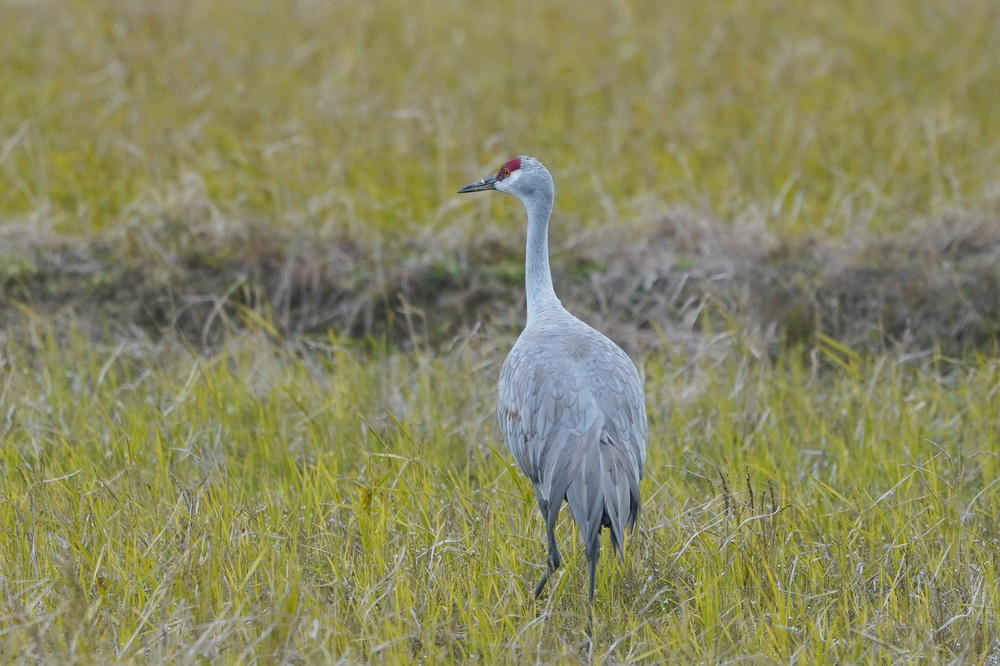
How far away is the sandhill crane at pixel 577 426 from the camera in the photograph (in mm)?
3580

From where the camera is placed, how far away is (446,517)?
4.02 meters

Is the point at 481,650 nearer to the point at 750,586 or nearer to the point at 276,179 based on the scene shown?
the point at 750,586

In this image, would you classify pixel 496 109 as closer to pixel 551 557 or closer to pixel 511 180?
pixel 511 180

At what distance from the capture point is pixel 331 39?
1021cm

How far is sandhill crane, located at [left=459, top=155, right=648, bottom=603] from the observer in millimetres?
3580

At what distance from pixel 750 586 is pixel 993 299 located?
282 centimetres

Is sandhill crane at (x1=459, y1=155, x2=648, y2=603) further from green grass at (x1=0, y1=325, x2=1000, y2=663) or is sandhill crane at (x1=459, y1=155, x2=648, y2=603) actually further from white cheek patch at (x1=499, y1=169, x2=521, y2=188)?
white cheek patch at (x1=499, y1=169, x2=521, y2=188)

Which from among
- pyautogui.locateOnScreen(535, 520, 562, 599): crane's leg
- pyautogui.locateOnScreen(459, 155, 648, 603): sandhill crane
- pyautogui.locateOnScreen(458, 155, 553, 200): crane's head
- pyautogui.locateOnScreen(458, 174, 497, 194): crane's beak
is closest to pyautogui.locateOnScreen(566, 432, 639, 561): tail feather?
pyautogui.locateOnScreen(459, 155, 648, 603): sandhill crane

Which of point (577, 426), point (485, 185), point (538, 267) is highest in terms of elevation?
point (485, 185)

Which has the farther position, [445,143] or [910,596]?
[445,143]

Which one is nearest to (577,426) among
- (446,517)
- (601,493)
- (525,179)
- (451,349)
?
(601,493)

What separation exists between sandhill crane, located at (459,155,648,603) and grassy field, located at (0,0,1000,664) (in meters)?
0.22

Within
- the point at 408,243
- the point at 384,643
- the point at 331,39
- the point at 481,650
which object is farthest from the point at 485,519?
the point at 331,39

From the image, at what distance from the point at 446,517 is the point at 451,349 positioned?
5.61ft
